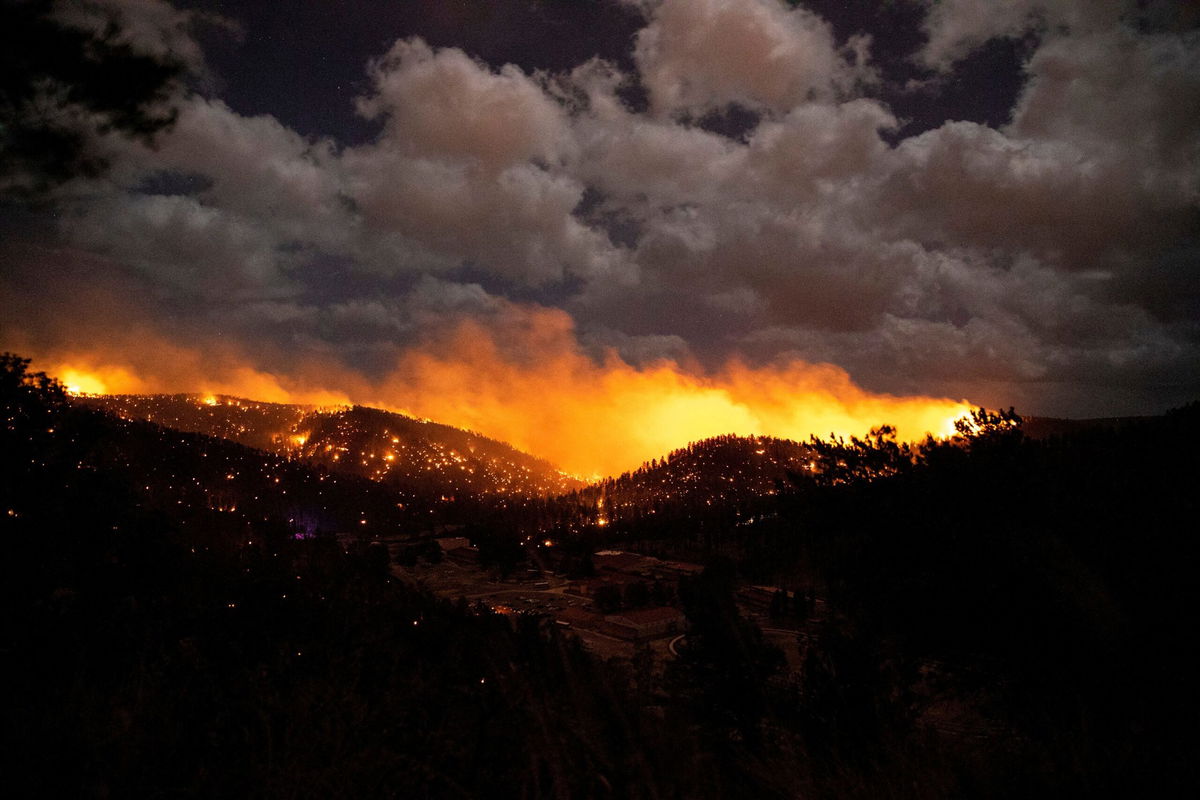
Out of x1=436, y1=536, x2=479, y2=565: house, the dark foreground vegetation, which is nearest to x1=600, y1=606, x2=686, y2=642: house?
the dark foreground vegetation

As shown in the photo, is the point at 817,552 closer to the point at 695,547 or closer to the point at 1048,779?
the point at 695,547

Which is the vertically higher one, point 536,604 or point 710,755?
point 710,755

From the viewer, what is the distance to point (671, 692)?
493 inches

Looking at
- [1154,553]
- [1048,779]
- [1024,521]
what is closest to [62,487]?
[1048,779]

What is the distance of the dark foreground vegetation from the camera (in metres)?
4.43

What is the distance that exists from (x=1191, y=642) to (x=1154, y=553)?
1.33 metres

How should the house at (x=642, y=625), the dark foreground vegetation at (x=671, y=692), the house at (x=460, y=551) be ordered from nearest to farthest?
the dark foreground vegetation at (x=671, y=692)
the house at (x=642, y=625)
the house at (x=460, y=551)

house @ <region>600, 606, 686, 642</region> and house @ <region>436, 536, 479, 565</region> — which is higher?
house @ <region>436, 536, 479, 565</region>

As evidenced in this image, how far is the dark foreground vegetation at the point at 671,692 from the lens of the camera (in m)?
4.43

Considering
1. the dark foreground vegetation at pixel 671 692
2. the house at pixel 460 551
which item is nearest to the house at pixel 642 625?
the dark foreground vegetation at pixel 671 692

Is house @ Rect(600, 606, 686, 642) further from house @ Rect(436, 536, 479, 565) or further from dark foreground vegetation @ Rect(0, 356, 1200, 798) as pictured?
house @ Rect(436, 536, 479, 565)

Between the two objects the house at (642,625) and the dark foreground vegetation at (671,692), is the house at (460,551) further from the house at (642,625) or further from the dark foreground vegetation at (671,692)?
the dark foreground vegetation at (671,692)

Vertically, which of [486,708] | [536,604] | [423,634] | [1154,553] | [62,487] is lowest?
[536,604]

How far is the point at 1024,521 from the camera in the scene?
10.2 meters
